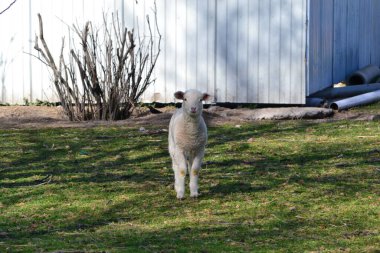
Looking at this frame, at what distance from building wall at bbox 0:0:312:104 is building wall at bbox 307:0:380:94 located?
1.64 ft

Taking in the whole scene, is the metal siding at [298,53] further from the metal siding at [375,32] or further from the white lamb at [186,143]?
the metal siding at [375,32]

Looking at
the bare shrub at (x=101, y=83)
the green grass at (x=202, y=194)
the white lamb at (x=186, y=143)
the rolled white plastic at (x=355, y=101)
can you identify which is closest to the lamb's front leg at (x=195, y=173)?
the white lamb at (x=186, y=143)

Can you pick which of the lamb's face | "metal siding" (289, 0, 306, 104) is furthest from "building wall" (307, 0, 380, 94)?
the lamb's face

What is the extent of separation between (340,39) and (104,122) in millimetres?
7550

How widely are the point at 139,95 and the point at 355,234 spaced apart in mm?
8627

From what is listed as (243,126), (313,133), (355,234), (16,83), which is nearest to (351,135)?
(313,133)

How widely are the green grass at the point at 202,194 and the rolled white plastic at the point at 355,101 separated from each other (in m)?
2.66

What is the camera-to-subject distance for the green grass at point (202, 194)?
6.90 meters

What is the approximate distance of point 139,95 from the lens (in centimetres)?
1528

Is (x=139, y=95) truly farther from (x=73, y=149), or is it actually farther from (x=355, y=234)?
(x=355, y=234)

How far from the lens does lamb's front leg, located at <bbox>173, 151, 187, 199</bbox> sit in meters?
8.39

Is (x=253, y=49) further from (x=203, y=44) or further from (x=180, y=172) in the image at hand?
(x=180, y=172)

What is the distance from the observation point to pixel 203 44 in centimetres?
1642

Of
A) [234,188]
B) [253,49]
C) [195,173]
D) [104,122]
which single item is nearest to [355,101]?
[253,49]
